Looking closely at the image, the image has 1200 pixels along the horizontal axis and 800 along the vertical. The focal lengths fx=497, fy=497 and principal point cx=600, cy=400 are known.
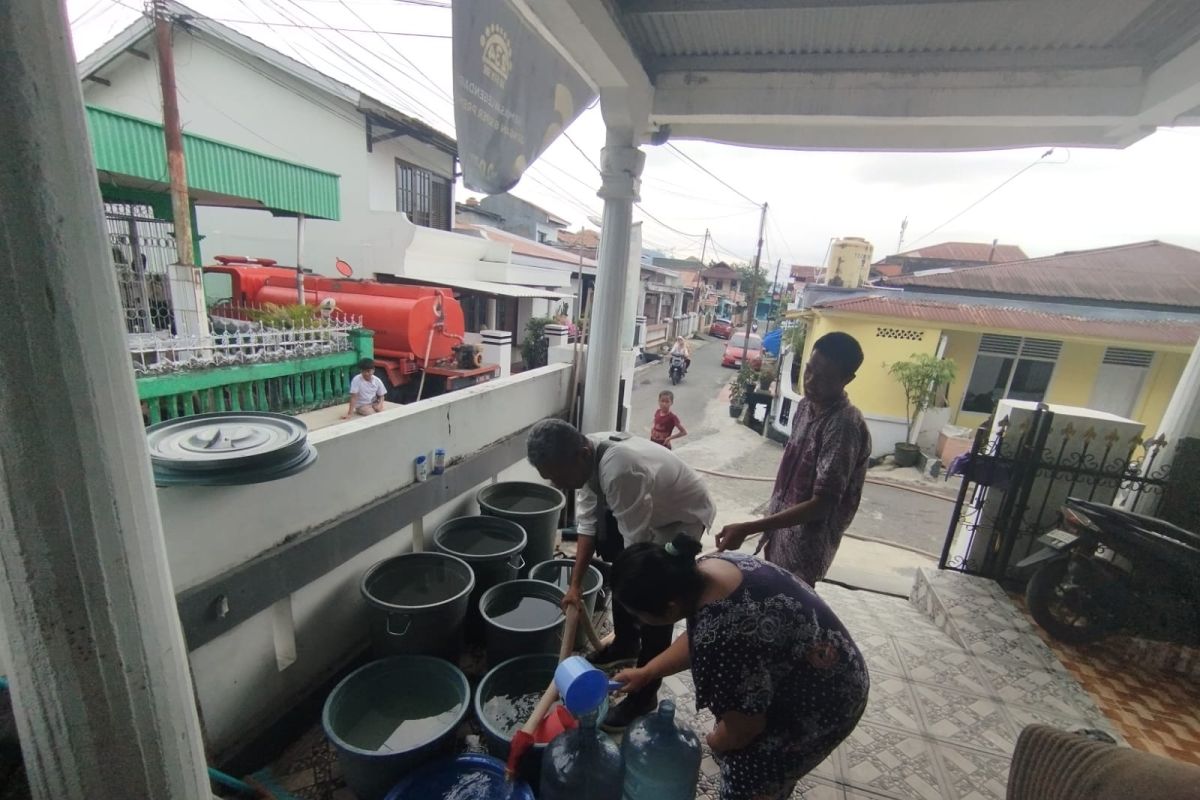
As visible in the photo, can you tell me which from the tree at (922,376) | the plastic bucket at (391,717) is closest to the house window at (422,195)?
the tree at (922,376)

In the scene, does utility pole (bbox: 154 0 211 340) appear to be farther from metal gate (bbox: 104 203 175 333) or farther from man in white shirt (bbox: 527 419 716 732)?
man in white shirt (bbox: 527 419 716 732)

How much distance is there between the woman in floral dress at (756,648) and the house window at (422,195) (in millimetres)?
13227

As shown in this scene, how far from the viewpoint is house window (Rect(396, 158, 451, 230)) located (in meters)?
12.5

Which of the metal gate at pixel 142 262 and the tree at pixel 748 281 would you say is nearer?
the metal gate at pixel 142 262

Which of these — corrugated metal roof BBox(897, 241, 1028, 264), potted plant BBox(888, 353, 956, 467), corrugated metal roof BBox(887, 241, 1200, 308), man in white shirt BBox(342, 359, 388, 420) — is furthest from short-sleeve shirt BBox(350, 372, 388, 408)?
corrugated metal roof BBox(897, 241, 1028, 264)

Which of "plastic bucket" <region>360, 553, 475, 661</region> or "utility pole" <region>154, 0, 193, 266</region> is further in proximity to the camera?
"utility pole" <region>154, 0, 193, 266</region>

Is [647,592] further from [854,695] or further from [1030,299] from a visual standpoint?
[1030,299]

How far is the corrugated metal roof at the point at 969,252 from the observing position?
20.4 m

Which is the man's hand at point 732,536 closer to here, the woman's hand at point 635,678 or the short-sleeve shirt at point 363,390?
the woman's hand at point 635,678

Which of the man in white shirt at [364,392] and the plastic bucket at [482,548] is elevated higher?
the man in white shirt at [364,392]

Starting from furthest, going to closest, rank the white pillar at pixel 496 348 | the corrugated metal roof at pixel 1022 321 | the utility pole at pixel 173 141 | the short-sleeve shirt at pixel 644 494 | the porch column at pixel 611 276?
the corrugated metal roof at pixel 1022 321
the white pillar at pixel 496 348
the utility pole at pixel 173 141
the porch column at pixel 611 276
the short-sleeve shirt at pixel 644 494

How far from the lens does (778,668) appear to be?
1.43 m

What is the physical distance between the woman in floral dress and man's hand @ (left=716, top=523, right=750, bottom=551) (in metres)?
0.97

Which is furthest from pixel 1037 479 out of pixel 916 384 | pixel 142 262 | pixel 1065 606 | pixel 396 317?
pixel 142 262
